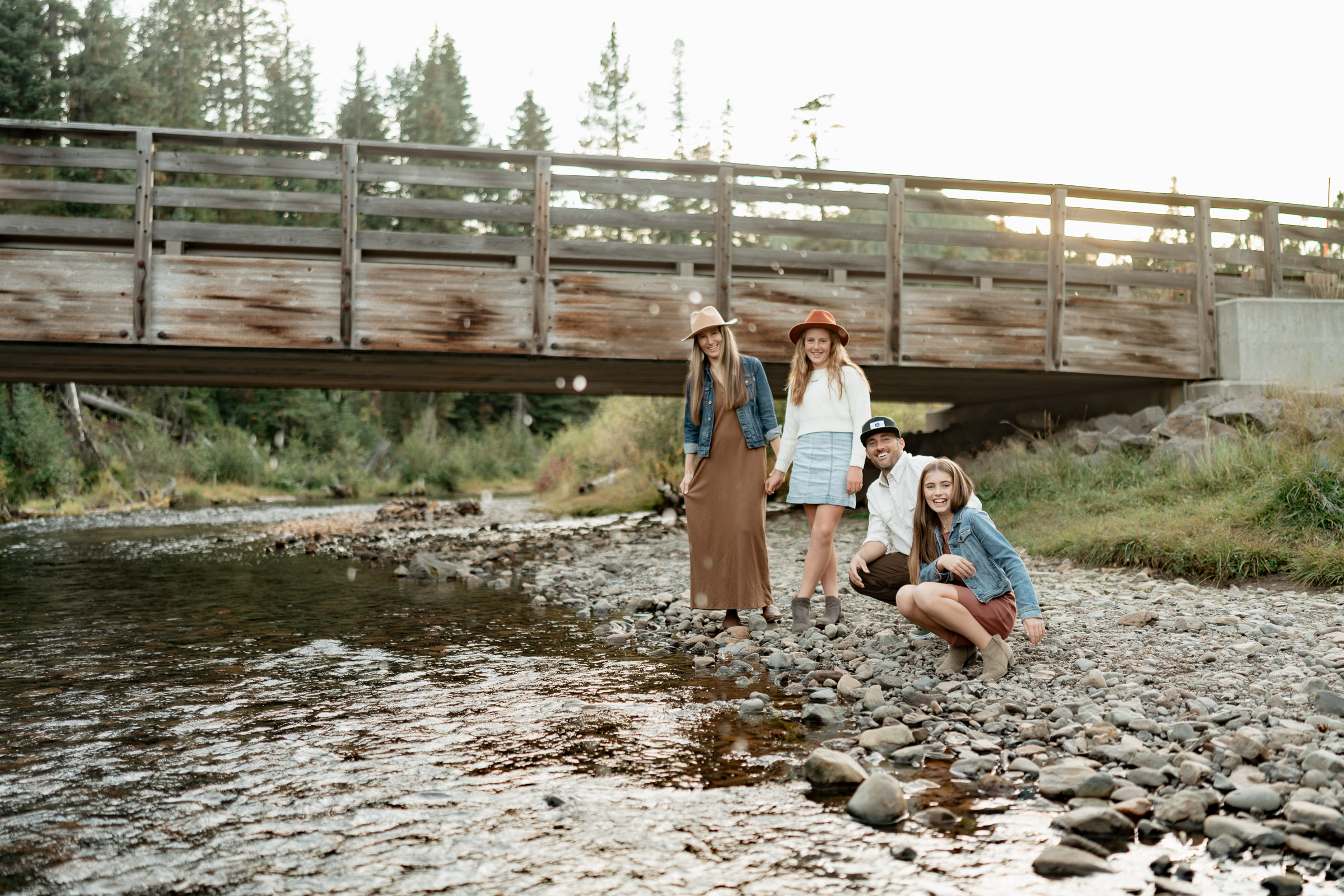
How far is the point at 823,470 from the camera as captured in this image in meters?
5.67

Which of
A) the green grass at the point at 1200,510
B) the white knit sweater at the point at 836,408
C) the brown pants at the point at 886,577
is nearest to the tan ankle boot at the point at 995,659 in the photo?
the brown pants at the point at 886,577

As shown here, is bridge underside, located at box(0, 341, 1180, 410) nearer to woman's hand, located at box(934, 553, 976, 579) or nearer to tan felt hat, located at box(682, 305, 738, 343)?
tan felt hat, located at box(682, 305, 738, 343)

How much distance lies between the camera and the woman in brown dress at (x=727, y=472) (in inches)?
222

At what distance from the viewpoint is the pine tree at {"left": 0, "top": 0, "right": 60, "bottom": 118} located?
2319 centimetres

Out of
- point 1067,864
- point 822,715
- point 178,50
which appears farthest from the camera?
point 178,50

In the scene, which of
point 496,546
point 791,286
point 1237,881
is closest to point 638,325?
point 791,286

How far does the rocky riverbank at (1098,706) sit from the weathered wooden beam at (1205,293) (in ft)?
20.0

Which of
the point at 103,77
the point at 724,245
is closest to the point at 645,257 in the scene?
the point at 724,245

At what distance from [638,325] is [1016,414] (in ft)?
24.1

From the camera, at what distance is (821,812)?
2.93 metres

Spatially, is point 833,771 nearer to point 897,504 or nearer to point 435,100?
point 897,504

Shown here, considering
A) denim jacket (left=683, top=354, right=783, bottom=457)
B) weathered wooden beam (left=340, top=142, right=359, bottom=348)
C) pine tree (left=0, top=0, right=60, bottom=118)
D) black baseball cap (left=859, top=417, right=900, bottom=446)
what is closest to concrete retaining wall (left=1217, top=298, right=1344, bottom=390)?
black baseball cap (left=859, top=417, right=900, bottom=446)

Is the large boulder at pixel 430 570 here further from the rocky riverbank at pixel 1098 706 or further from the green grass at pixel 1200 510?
the green grass at pixel 1200 510

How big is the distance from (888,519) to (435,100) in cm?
4574
